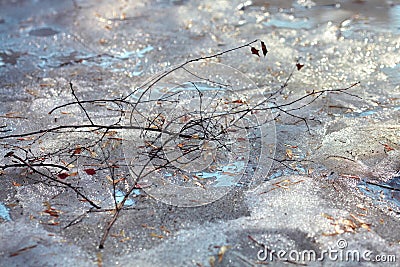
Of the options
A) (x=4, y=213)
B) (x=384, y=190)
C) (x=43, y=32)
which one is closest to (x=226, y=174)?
(x=384, y=190)

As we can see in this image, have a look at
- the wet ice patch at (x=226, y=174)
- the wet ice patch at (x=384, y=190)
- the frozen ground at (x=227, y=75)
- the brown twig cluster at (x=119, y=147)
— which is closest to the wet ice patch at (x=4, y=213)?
the frozen ground at (x=227, y=75)

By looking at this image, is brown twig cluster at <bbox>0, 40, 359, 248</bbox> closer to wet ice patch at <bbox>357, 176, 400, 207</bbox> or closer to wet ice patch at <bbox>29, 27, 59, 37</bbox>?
wet ice patch at <bbox>357, 176, 400, 207</bbox>

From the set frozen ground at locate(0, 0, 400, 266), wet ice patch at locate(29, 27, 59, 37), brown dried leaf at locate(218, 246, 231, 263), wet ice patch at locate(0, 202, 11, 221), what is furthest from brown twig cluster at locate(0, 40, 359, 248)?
wet ice patch at locate(29, 27, 59, 37)

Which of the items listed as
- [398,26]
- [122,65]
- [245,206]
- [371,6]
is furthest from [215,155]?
[371,6]

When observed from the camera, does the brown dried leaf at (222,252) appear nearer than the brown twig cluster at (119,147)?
Yes

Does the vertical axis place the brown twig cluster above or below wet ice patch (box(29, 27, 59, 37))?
above

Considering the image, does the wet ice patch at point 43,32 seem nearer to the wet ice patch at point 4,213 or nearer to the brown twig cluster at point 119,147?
the brown twig cluster at point 119,147

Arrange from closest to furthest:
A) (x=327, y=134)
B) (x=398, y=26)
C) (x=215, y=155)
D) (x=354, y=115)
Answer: (x=215, y=155), (x=327, y=134), (x=354, y=115), (x=398, y=26)

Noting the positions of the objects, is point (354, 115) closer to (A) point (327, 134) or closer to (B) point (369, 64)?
(A) point (327, 134)
